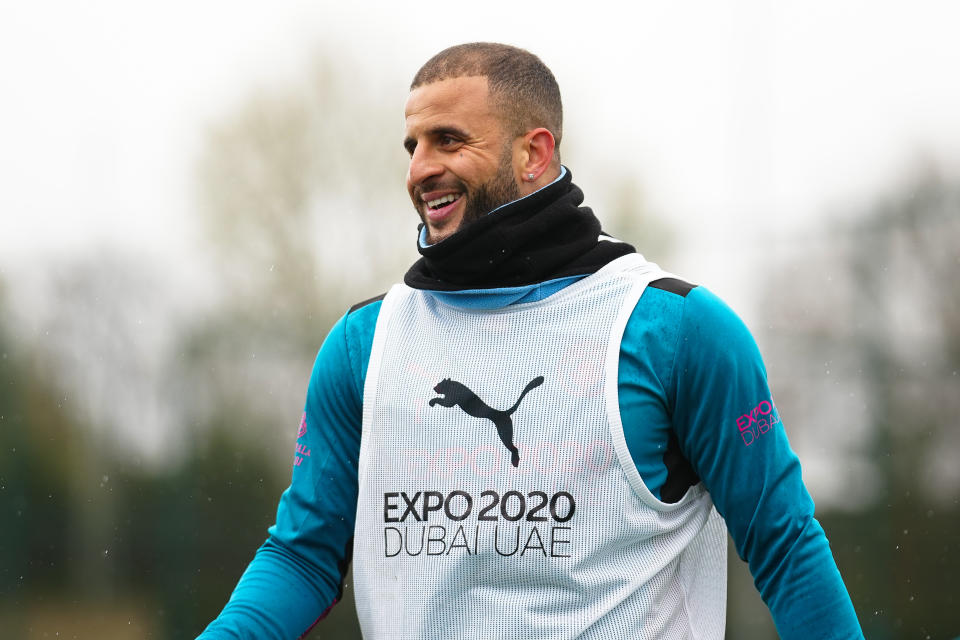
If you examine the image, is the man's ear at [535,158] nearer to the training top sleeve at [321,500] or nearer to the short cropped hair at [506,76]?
the short cropped hair at [506,76]

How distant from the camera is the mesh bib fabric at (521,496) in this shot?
4.11 ft

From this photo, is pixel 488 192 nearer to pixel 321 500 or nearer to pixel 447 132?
pixel 447 132

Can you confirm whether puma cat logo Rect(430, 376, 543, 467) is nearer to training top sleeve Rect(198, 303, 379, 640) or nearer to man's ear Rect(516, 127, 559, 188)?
training top sleeve Rect(198, 303, 379, 640)


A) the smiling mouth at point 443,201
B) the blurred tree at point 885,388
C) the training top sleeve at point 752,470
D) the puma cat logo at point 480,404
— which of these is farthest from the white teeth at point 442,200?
the blurred tree at point 885,388

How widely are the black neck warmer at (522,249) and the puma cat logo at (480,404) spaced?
0.44 ft

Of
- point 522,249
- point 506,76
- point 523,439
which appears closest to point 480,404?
point 523,439

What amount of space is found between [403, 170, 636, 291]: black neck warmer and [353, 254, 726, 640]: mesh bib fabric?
0.03 meters

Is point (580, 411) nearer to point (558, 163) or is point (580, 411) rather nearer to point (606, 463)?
point (606, 463)

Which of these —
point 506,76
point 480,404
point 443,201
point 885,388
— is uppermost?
point 506,76

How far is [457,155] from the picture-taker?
1392mm

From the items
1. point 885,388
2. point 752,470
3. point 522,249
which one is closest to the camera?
point 752,470

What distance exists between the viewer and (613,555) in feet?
4.14

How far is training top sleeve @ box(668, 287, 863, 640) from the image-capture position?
1.23m

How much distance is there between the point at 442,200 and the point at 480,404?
0.29m
